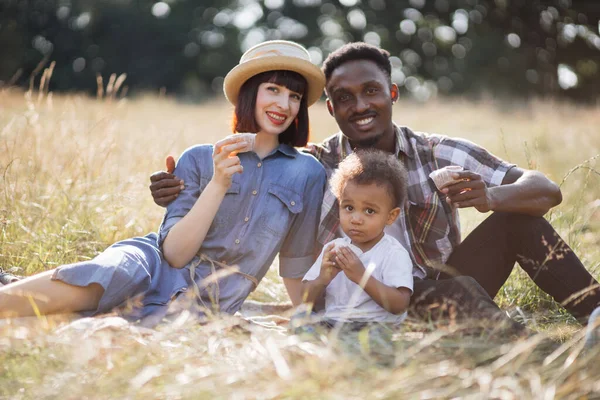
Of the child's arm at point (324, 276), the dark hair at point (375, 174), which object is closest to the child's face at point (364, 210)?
the dark hair at point (375, 174)

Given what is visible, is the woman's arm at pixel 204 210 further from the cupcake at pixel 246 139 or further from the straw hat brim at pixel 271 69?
the straw hat brim at pixel 271 69

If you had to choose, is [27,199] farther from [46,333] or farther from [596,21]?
[596,21]

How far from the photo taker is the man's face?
3.62 meters

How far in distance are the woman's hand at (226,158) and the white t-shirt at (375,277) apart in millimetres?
625

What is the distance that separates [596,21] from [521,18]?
11.1 feet

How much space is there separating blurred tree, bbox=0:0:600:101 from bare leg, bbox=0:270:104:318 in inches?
791

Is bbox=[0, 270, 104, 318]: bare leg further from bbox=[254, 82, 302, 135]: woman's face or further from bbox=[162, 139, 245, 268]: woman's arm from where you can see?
bbox=[254, 82, 302, 135]: woman's face

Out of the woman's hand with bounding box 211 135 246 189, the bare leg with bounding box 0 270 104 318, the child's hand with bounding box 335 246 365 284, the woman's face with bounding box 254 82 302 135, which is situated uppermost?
the woman's face with bounding box 254 82 302 135

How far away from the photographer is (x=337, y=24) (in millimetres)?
28594

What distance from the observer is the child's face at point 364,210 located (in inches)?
119

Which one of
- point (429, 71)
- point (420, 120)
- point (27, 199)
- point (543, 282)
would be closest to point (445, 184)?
point (543, 282)

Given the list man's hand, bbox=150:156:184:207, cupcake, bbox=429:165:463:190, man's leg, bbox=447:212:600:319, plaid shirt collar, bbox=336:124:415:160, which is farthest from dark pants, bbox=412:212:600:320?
man's hand, bbox=150:156:184:207

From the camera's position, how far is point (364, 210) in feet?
10.0

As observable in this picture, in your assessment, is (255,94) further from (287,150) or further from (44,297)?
(44,297)
